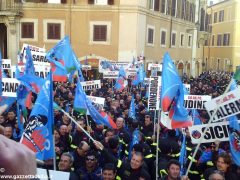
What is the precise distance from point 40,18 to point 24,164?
1071 inches

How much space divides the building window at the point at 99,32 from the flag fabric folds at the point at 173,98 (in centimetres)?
2120

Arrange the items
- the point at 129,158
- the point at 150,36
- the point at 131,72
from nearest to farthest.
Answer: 1. the point at 129,158
2. the point at 131,72
3. the point at 150,36

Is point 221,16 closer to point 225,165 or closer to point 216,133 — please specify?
point 216,133

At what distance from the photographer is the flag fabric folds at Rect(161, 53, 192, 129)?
21.3 feet

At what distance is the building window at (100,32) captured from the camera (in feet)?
89.9

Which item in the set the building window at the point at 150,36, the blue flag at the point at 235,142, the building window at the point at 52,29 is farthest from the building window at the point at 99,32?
the blue flag at the point at 235,142

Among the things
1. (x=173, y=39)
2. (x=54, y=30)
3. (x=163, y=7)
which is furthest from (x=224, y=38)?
(x=54, y=30)

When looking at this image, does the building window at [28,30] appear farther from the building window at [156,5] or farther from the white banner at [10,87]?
the white banner at [10,87]

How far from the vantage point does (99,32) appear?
2761 centimetres

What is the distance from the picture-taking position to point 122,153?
7656mm

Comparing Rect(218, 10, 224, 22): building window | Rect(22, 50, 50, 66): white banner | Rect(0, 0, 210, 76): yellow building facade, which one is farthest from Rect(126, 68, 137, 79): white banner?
Rect(218, 10, 224, 22): building window

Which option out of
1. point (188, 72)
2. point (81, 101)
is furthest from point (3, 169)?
point (188, 72)

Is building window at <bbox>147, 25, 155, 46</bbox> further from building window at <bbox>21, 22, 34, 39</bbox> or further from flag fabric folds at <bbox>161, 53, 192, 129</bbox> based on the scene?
flag fabric folds at <bbox>161, 53, 192, 129</bbox>

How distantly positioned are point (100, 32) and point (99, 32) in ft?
0.26
